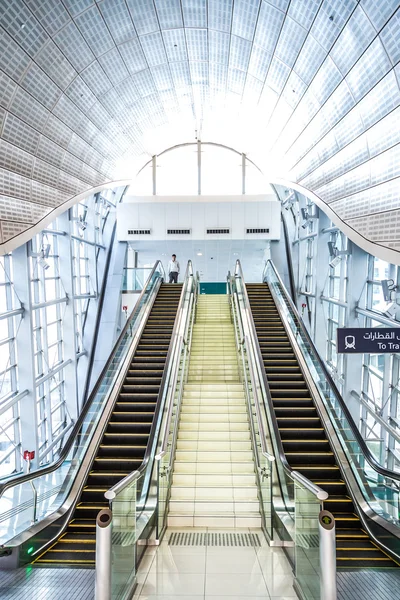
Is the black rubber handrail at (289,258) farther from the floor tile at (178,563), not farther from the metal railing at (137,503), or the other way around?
the floor tile at (178,563)

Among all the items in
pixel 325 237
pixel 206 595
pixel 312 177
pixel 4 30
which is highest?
pixel 4 30

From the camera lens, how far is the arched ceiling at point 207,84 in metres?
8.96

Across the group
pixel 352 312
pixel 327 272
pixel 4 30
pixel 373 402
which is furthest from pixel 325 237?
pixel 4 30

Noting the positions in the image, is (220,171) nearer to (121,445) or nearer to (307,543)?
(121,445)

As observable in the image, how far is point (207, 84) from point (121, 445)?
12475 millimetres

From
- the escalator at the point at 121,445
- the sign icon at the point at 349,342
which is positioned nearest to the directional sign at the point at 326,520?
the escalator at the point at 121,445

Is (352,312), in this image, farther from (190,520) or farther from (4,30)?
(4,30)

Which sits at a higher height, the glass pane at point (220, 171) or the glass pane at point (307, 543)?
the glass pane at point (220, 171)

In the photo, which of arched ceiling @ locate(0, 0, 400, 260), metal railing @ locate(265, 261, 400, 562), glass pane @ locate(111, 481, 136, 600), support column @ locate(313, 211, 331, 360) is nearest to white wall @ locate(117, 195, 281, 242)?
support column @ locate(313, 211, 331, 360)

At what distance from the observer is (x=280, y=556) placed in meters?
6.25

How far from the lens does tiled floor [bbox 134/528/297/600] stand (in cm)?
512

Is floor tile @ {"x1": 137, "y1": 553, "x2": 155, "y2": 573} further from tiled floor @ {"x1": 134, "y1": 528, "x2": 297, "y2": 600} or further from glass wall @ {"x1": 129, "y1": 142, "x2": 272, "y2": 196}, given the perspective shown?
glass wall @ {"x1": 129, "y1": 142, "x2": 272, "y2": 196}

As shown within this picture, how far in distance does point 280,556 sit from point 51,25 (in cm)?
905

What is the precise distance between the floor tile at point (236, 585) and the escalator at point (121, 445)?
Answer: 1.44 m
